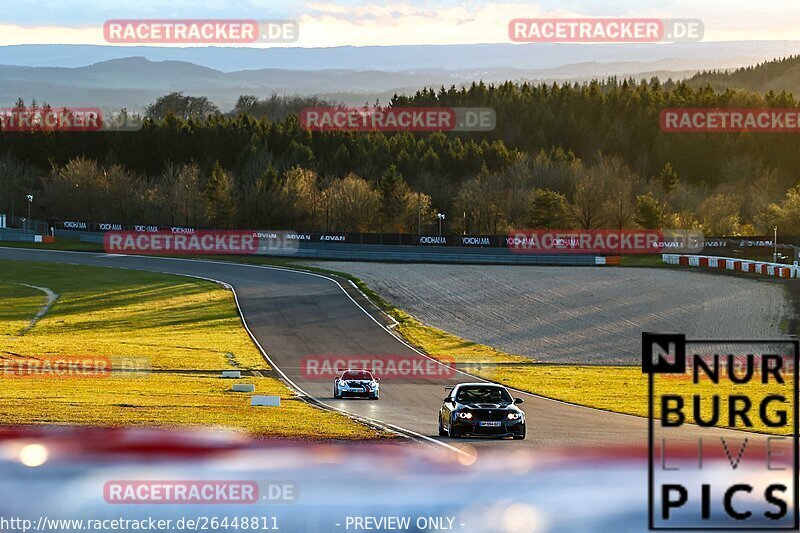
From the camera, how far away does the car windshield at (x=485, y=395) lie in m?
26.4

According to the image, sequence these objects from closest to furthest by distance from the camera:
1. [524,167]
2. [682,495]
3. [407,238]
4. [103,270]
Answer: [682,495] < [103,270] < [407,238] < [524,167]

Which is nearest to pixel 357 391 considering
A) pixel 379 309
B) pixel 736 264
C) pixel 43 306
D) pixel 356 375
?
pixel 356 375

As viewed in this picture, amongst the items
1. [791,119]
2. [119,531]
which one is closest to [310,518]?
[119,531]

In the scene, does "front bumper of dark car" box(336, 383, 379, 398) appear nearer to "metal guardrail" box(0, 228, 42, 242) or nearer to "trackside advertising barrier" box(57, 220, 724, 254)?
"trackside advertising barrier" box(57, 220, 724, 254)

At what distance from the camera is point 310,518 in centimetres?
1666

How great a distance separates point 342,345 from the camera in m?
57.3

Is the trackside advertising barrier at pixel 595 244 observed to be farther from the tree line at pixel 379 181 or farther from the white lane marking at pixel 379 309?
the white lane marking at pixel 379 309

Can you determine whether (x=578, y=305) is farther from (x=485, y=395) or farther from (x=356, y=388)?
(x=485, y=395)

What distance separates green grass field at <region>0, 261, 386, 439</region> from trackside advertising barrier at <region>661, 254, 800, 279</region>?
133 feet

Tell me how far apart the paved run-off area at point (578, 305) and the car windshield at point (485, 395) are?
2935cm

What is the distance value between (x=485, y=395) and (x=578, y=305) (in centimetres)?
4801

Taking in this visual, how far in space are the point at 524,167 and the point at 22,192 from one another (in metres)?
76.3

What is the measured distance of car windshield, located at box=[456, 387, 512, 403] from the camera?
26406 millimetres

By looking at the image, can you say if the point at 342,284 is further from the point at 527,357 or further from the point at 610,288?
the point at 527,357
